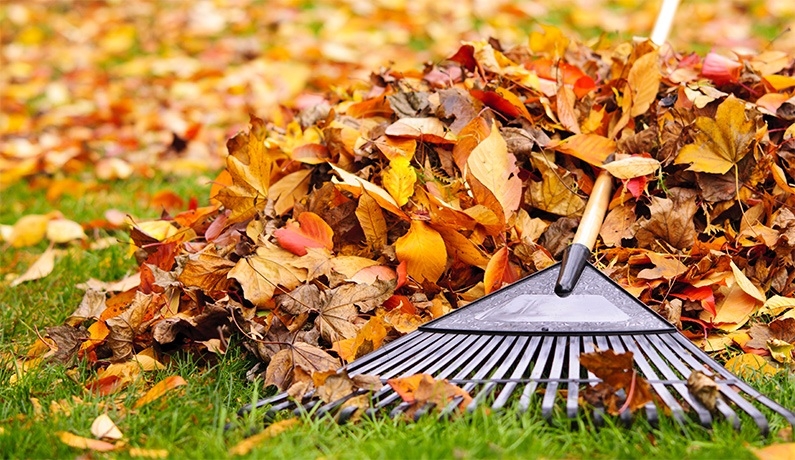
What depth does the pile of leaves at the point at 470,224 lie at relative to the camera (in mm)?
1853

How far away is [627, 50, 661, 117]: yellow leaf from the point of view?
7.02 feet

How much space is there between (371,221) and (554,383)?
637 mm

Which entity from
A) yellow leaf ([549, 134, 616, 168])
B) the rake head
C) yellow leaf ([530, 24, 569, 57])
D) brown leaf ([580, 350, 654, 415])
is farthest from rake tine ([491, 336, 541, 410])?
yellow leaf ([530, 24, 569, 57])

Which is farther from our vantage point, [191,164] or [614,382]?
[191,164]

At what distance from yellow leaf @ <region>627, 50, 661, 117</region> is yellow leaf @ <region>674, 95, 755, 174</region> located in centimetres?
21

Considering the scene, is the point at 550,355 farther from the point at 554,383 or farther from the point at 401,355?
the point at 401,355

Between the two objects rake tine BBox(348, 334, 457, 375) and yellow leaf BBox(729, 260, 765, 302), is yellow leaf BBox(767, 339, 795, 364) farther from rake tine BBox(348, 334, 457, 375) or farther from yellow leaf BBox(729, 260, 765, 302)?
rake tine BBox(348, 334, 457, 375)

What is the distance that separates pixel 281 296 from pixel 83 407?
476mm

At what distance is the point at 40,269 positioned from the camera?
8.11 feet

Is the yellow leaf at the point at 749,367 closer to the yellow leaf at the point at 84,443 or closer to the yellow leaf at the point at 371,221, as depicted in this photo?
the yellow leaf at the point at 371,221

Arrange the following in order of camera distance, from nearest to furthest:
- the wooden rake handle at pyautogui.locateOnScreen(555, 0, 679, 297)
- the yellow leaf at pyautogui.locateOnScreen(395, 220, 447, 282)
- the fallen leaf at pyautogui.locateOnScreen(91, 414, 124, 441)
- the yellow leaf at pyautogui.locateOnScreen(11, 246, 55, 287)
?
the fallen leaf at pyautogui.locateOnScreen(91, 414, 124, 441) < the wooden rake handle at pyautogui.locateOnScreen(555, 0, 679, 297) < the yellow leaf at pyautogui.locateOnScreen(395, 220, 447, 282) < the yellow leaf at pyautogui.locateOnScreen(11, 246, 55, 287)

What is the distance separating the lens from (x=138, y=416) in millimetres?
1600

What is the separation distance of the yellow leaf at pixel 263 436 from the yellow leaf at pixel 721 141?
107cm

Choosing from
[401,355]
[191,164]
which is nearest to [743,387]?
[401,355]
